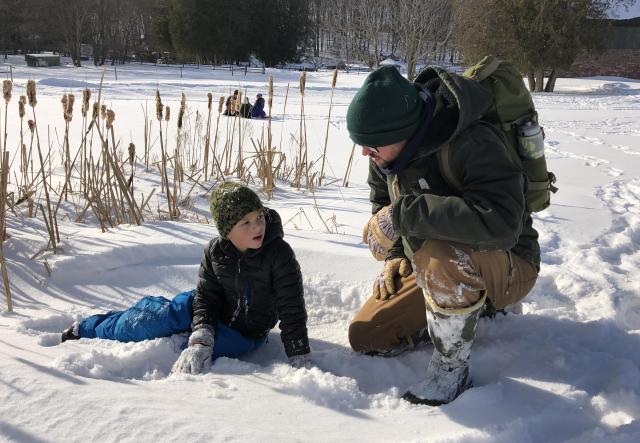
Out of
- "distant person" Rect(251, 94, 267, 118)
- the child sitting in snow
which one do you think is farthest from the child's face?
"distant person" Rect(251, 94, 267, 118)

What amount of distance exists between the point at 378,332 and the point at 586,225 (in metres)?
1.86

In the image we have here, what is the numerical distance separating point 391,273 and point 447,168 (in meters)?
0.59

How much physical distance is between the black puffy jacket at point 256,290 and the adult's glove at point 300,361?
15mm

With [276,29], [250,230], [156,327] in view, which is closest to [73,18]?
[276,29]

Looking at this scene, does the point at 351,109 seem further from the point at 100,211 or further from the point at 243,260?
the point at 100,211

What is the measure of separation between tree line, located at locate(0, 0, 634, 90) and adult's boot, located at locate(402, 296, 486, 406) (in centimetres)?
1463

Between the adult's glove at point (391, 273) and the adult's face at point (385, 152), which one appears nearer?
the adult's face at point (385, 152)

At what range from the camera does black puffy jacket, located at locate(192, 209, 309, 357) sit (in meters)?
1.74

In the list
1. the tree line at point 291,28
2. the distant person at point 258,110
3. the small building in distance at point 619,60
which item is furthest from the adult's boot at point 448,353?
the small building in distance at point 619,60

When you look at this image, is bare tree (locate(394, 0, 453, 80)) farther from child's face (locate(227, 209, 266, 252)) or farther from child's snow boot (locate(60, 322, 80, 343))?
child's snow boot (locate(60, 322, 80, 343))

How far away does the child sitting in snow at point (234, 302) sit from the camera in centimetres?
172

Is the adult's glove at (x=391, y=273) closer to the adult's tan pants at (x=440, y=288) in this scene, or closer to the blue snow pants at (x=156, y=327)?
the adult's tan pants at (x=440, y=288)

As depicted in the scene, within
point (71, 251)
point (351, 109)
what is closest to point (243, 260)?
point (351, 109)

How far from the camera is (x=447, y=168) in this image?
1.41 m
